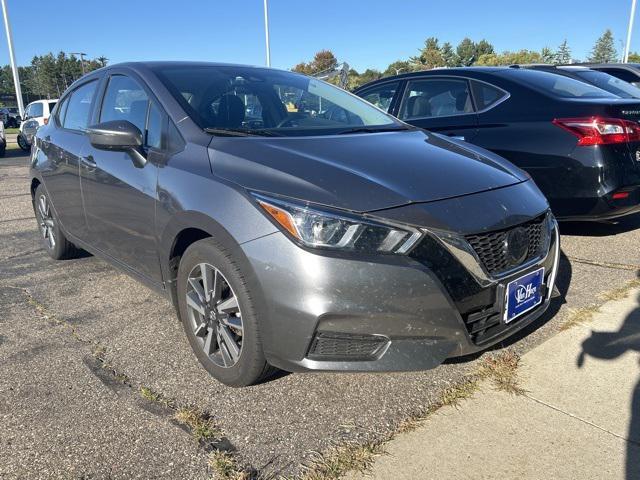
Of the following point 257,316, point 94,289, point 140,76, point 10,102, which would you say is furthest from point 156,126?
point 10,102

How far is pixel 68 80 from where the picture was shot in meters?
68.5

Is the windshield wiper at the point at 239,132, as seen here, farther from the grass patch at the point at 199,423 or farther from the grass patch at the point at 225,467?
the grass patch at the point at 225,467

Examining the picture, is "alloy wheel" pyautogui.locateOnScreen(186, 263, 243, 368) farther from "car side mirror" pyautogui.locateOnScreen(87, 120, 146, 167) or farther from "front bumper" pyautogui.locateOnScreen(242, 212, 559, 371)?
"car side mirror" pyautogui.locateOnScreen(87, 120, 146, 167)

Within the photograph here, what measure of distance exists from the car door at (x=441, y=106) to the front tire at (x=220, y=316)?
3.07m

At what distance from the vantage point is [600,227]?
17.7ft

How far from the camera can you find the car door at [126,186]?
2.89 metres

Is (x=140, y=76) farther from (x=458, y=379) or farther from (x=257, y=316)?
(x=458, y=379)

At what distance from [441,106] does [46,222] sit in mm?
3959

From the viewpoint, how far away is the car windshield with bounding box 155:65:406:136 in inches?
115

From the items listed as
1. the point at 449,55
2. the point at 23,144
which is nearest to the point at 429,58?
the point at 449,55

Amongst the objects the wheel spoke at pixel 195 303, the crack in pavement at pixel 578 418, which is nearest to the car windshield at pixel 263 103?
the wheel spoke at pixel 195 303

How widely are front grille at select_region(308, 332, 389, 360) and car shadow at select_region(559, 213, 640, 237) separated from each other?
3.80 m

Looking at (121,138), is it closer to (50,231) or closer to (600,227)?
(50,231)

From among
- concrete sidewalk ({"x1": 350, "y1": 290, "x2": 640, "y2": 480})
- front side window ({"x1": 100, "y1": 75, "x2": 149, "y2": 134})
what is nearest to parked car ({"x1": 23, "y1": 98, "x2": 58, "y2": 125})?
front side window ({"x1": 100, "y1": 75, "x2": 149, "y2": 134})
